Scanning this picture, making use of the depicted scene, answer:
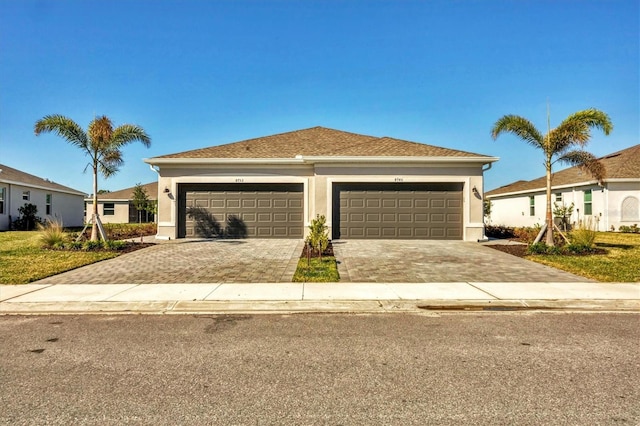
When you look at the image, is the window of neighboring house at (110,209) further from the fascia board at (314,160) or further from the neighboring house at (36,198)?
the fascia board at (314,160)

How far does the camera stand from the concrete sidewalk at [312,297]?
6352 mm

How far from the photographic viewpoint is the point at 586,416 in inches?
115

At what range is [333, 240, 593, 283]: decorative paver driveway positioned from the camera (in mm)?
8773

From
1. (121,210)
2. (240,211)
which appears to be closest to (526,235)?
(240,211)

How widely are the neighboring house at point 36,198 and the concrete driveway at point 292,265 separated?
17.8 meters

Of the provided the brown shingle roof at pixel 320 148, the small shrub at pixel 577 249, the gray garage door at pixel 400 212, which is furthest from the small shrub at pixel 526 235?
the brown shingle roof at pixel 320 148

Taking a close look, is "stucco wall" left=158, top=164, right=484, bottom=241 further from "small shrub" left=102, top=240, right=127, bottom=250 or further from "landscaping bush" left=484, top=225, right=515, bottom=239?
"landscaping bush" left=484, top=225, right=515, bottom=239

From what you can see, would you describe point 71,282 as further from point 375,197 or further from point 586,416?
point 375,197

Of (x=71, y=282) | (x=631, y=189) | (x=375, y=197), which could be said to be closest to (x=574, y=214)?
(x=631, y=189)

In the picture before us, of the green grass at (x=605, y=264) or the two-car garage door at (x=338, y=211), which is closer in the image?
the green grass at (x=605, y=264)

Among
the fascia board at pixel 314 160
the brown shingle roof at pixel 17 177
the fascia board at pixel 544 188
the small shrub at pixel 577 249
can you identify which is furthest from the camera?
the brown shingle roof at pixel 17 177

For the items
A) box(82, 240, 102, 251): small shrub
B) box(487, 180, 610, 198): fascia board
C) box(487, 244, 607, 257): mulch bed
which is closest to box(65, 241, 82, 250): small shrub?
box(82, 240, 102, 251): small shrub

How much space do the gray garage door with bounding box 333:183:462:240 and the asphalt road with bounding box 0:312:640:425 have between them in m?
11.0

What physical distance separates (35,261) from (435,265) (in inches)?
464
